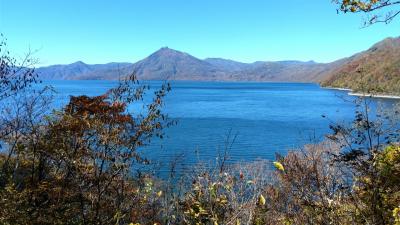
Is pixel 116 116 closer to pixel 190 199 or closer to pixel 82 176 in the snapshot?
pixel 82 176

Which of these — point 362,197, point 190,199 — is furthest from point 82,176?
point 362,197

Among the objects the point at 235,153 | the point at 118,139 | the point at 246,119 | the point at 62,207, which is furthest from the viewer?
the point at 246,119

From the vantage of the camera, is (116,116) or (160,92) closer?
(160,92)

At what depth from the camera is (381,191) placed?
26.7ft

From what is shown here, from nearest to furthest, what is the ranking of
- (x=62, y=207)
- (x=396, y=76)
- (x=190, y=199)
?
(x=190, y=199) → (x=62, y=207) → (x=396, y=76)

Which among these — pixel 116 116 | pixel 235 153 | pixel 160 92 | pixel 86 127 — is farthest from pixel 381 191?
pixel 235 153

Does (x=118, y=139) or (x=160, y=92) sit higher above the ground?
(x=160, y=92)

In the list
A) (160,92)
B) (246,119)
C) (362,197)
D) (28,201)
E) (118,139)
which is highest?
(160,92)

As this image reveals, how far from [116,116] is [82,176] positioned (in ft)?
5.79

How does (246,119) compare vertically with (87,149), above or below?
below

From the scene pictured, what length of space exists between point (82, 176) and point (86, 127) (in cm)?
163

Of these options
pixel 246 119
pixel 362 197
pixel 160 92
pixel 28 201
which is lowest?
pixel 246 119

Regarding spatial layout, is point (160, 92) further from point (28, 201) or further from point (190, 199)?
point (28, 201)

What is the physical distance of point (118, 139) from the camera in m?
8.98
